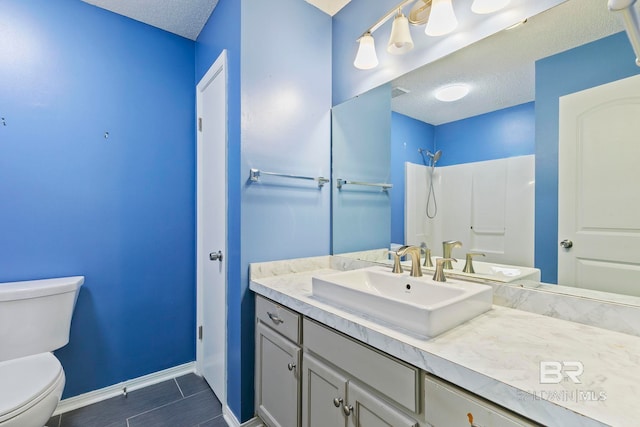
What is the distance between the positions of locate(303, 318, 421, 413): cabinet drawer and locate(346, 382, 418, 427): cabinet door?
0.03m

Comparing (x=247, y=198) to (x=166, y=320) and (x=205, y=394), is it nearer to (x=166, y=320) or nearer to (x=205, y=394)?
(x=166, y=320)

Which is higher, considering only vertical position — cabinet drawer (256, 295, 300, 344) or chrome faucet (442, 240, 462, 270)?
chrome faucet (442, 240, 462, 270)

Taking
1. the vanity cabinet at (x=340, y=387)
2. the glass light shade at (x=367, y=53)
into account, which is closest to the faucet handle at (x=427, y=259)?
the vanity cabinet at (x=340, y=387)

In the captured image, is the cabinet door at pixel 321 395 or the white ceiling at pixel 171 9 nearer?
the cabinet door at pixel 321 395

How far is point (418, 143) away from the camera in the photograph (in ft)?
4.76

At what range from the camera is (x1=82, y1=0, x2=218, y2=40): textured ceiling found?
177cm

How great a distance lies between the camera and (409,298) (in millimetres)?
1205

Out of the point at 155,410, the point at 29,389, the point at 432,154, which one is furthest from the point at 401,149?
the point at 155,410

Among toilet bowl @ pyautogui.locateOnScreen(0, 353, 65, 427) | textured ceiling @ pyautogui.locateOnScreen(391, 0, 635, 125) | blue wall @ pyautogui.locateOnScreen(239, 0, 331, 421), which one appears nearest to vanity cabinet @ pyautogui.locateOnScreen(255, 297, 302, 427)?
blue wall @ pyautogui.locateOnScreen(239, 0, 331, 421)

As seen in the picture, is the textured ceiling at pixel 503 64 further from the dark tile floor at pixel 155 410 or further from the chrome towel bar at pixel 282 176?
the dark tile floor at pixel 155 410

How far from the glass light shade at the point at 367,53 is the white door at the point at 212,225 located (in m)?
0.78

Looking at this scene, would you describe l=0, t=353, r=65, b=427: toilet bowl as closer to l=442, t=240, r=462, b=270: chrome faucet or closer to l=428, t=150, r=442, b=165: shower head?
l=442, t=240, r=462, b=270: chrome faucet

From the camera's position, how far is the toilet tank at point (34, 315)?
55.9 inches

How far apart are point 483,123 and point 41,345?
2400 mm
